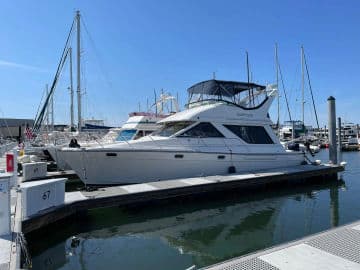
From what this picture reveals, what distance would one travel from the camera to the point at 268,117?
52.1ft

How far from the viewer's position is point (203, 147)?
13.3m

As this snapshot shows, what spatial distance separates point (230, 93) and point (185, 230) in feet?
27.4

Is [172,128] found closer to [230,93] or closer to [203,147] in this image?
[203,147]

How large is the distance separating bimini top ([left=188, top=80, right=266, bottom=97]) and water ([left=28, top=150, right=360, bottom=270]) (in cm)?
507

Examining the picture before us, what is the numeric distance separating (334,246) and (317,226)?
12.6 ft

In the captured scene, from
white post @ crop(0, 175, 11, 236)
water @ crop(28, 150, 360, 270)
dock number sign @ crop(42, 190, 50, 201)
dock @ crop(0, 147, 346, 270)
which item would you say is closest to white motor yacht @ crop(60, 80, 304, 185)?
dock @ crop(0, 147, 346, 270)

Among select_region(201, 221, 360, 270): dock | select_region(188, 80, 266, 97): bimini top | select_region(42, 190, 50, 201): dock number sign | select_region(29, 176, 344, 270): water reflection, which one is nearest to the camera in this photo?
select_region(201, 221, 360, 270): dock

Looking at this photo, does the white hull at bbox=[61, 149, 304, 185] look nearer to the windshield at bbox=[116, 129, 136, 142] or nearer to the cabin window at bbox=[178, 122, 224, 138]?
the cabin window at bbox=[178, 122, 224, 138]

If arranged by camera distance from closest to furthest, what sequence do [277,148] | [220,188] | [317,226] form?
[317,226], [220,188], [277,148]

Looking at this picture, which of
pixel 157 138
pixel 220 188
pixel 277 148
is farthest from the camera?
pixel 277 148

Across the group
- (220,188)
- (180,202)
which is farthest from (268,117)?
(180,202)

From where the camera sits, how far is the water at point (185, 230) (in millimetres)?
6758

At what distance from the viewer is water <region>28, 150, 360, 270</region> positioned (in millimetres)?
6758

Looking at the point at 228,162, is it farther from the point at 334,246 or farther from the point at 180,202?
the point at 334,246
